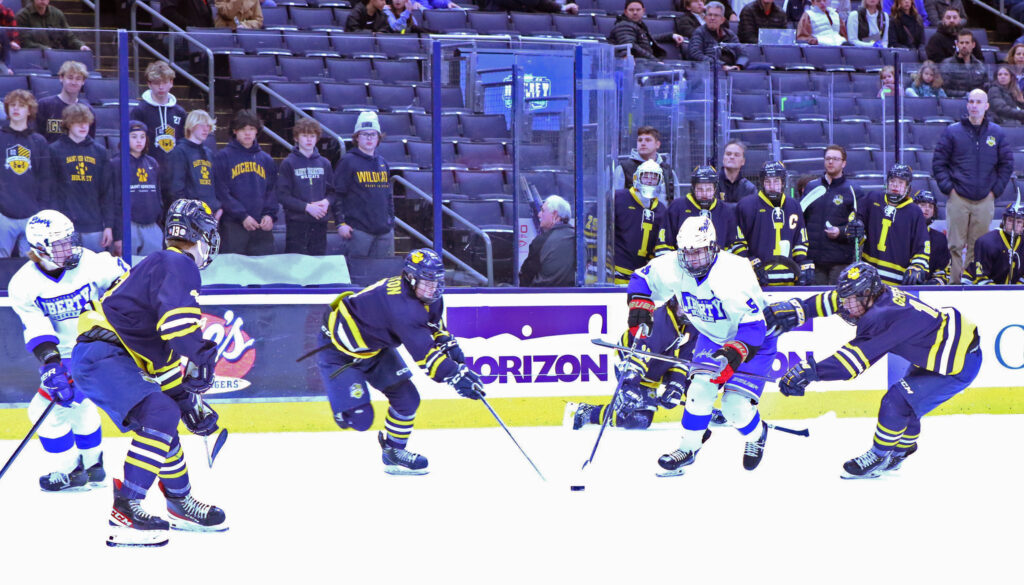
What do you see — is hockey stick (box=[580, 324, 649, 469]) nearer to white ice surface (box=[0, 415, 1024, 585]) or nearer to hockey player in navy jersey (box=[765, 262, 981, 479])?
white ice surface (box=[0, 415, 1024, 585])

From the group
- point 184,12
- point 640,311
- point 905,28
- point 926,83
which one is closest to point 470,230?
point 640,311

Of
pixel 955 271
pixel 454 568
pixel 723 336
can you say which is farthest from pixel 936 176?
pixel 454 568

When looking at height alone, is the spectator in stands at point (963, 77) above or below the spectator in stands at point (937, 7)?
below

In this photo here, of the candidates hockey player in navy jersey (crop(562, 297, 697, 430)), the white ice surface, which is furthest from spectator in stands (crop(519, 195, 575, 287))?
the white ice surface

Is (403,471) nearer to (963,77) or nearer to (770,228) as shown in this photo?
(770,228)

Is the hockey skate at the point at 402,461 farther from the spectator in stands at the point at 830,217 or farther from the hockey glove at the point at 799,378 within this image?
the spectator in stands at the point at 830,217

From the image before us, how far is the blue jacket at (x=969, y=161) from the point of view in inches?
339

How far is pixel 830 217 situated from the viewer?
8.41 m

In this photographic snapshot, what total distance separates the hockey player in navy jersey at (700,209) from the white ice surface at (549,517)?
124cm

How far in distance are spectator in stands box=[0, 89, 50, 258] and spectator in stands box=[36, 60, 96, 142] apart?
0.13 ft

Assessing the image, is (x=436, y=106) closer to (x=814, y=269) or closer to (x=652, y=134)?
(x=652, y=134)

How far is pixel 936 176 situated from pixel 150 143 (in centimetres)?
493

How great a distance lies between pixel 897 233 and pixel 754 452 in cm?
267

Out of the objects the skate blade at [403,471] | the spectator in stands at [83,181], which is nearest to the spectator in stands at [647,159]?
the skate blade at [403,471]
